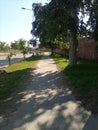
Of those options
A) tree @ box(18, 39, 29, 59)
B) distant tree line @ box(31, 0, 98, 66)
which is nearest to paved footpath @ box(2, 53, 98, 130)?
distant tree line @ box(31, 0, 98, 66)

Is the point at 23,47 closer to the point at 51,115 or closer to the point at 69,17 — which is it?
the point at 69,17

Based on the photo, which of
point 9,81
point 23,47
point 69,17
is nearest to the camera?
point 9,81

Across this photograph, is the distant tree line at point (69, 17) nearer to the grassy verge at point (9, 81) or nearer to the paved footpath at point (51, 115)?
the grassy verge at point (9, 81)

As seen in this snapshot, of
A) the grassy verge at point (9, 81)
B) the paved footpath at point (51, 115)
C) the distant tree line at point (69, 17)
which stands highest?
the distant tree line at point (69, 17)

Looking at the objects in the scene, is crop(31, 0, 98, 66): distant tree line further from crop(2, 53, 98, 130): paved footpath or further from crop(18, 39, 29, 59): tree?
crop(18, 39, 29, 59): tree

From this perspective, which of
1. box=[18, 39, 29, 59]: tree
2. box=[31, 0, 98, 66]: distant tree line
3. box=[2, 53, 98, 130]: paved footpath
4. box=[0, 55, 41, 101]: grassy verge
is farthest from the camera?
box=[18, 39, 29, 59]: tree

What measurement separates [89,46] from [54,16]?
13.9 metres

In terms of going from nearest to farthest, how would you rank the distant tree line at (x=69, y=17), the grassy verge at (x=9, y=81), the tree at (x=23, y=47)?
the grassy verge at (x=9, y=81) < the distant tree line at (x=69, y=17) < the tree at (x=23, y=47)

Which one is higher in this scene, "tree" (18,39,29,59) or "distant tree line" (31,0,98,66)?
"distant tree line" (31,0,98,66)

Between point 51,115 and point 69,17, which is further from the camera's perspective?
point 69,17

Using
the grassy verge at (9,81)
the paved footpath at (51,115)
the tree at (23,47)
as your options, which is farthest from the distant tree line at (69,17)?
the tree at (23,47)

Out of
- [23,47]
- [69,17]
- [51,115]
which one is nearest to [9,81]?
[69,17]

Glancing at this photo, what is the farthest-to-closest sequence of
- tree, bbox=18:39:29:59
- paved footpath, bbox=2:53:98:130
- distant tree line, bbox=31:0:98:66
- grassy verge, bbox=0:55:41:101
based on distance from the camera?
1. tree, bbox=18:39:29:59
2. distant tree line, bbox=31:0:98:66
3. grassy verge, bbox=0:55:41:101
4. paved footpath, bbox=2:53:98:130

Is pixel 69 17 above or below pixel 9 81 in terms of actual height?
above
